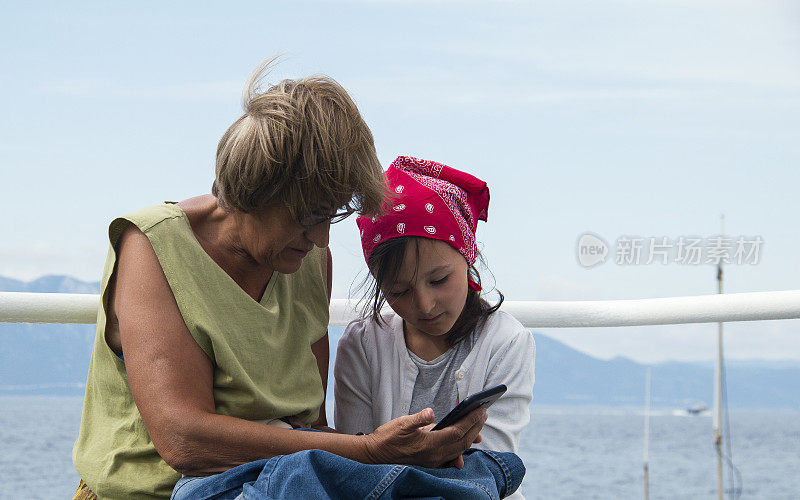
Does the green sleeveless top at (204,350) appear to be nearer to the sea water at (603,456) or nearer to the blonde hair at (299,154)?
the blonde hair at (299,154)

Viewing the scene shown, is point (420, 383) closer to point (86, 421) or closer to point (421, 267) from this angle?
point (421, 267)

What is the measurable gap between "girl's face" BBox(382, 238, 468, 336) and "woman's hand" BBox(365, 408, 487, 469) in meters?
0.36

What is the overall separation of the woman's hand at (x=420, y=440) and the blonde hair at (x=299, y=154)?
0.41 meters

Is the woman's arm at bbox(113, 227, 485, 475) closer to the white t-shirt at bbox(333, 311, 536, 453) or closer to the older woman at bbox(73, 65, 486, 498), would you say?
the older woman at bbox(73, 65, 486, 498)

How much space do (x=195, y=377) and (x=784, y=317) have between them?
1.44 m

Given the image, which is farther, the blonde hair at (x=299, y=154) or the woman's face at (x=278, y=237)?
the woman's face at (x=278, y=237)

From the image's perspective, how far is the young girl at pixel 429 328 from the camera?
181 cm

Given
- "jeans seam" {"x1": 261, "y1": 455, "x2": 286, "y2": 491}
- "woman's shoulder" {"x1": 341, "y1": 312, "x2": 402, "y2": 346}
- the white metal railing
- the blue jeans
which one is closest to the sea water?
the white metal railing

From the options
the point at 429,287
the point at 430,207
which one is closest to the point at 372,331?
the point at 429,287

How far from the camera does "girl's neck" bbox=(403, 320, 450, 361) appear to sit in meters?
1.94

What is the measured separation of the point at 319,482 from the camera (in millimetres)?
1275

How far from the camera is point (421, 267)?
5.95 ft

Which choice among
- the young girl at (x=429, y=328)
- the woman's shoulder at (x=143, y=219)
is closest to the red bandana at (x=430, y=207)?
the young girl at (x=429, y=328)

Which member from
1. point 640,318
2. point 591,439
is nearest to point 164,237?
point 640,318
